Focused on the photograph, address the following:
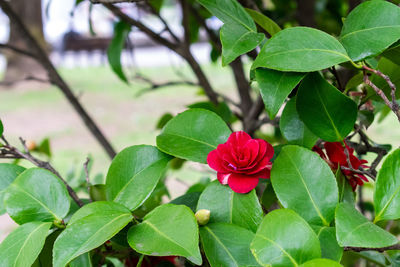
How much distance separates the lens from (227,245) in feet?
1.15

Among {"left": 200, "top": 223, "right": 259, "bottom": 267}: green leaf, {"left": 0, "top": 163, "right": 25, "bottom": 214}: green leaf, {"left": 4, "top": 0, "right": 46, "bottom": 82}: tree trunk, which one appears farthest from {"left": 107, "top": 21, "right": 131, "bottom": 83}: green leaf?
{"left": 4, "top": 0, "right": 46, "bottom": 82}: tree trunk

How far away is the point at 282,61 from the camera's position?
1.14ft

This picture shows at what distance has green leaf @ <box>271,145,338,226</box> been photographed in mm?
350

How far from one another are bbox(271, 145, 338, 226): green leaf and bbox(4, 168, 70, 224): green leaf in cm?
19

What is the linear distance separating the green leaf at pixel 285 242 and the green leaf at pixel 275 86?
0.08m

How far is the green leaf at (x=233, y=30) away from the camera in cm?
36

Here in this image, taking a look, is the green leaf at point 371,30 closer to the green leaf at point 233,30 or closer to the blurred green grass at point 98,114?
the green leaf at point 233,30

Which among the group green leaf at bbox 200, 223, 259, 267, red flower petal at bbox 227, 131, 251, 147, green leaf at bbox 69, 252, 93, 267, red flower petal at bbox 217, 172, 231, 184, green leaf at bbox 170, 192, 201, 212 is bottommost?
green leaf at bbox 170, 192, 201, 212

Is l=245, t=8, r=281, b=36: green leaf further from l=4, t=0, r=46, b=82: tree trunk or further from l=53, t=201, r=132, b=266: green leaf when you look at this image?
l=4, t=0, r=46, b=82: tree trunk

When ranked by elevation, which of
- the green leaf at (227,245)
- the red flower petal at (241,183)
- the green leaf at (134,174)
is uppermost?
the green leaf at (134,174)

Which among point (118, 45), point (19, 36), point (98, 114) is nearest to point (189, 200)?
point (118, 45)

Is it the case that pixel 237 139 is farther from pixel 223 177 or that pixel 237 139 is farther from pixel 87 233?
pixel 87 233

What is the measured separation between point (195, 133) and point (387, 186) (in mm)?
163

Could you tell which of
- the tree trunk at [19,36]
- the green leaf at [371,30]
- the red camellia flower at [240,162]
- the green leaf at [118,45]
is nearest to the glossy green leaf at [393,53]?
the green leaf at [371,30]
